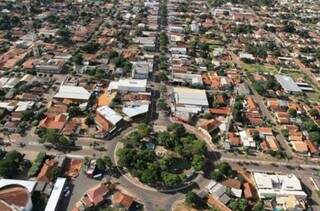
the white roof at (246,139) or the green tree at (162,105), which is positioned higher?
the green tree at (162,105)

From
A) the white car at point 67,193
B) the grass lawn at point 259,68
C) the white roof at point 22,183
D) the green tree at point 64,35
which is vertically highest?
the white roof at point 22,183

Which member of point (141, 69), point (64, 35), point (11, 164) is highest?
point (11, 164)

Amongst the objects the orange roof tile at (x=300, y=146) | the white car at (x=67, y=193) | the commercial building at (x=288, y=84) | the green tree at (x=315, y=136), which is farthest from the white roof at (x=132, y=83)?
the green tree at (x=315, y=136)

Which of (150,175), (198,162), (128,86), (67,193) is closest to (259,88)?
(128,86)

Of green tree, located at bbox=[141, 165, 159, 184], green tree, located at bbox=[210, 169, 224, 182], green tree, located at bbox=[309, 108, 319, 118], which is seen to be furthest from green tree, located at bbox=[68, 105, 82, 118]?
green tree, located at bbox=[309, 108, 319, 118]

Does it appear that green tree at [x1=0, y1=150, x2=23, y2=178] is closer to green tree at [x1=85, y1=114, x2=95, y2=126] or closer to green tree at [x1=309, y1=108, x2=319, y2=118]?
green tree at [x1=85, y1=114, x2=95, y2=126]

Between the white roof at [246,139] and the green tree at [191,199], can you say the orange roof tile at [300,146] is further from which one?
the green tree at [191,199]

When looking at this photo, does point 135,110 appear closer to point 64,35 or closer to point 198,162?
point 198,162
